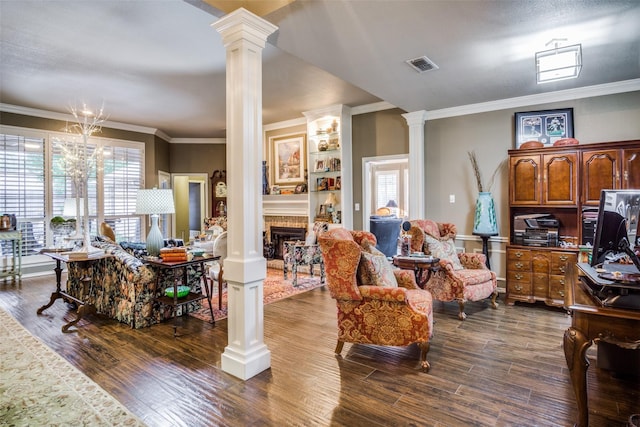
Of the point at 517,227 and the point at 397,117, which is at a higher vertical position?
the point at 397,117

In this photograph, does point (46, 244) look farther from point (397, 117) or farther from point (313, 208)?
point (397, 117)

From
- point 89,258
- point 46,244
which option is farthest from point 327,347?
point 46,244

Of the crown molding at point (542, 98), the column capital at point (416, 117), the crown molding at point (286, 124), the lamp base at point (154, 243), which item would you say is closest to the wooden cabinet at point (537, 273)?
the crown molding at point (542, 98)

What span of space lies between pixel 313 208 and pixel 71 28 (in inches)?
171

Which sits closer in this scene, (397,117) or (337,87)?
(337,87)

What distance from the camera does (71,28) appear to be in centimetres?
324

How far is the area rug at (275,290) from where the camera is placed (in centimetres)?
398

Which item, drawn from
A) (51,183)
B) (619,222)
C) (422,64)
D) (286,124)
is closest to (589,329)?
(619,222)

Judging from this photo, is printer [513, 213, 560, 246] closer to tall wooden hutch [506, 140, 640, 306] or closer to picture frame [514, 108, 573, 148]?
tall wooden hutch [506, 140, 640, 306]

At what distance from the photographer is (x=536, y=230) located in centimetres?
432

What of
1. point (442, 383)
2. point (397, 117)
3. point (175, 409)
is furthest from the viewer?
point (397, 117)

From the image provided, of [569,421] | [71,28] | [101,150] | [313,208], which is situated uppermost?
[71,28]

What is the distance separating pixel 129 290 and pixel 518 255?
14.7 ft

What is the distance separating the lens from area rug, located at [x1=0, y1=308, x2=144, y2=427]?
80.0 inches
